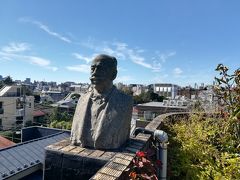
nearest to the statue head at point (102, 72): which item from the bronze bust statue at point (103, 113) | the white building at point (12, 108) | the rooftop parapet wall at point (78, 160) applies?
the bronze bust statue at point (103, 113)

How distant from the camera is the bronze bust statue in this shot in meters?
2.99

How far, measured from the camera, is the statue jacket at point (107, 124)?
9.77ft

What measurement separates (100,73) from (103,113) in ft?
1.69

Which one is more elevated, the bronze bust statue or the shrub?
the bronze bust statue

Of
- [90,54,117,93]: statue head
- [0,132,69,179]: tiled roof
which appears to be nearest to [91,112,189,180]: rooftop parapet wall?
[90,54,117,93]: statue head

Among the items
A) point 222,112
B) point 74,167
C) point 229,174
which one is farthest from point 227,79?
Result: point 74,167

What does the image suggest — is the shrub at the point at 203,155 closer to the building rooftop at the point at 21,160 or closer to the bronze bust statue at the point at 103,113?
the bronze bust statue at the point at 103,113

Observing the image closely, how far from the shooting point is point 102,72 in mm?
3154

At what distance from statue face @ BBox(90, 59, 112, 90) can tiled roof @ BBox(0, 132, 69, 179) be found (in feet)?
8.58

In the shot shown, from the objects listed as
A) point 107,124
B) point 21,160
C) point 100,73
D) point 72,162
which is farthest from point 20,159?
point 100,73

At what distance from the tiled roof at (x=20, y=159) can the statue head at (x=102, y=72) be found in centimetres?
259

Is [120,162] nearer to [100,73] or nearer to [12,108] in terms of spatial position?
[100,73]

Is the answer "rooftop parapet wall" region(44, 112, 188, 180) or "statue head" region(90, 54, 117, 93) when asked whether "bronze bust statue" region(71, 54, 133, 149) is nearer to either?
"statue head" region(90, 54, 117, 93)

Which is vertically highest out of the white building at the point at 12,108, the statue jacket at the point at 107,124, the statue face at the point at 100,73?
the statue face at the point at 100,73
